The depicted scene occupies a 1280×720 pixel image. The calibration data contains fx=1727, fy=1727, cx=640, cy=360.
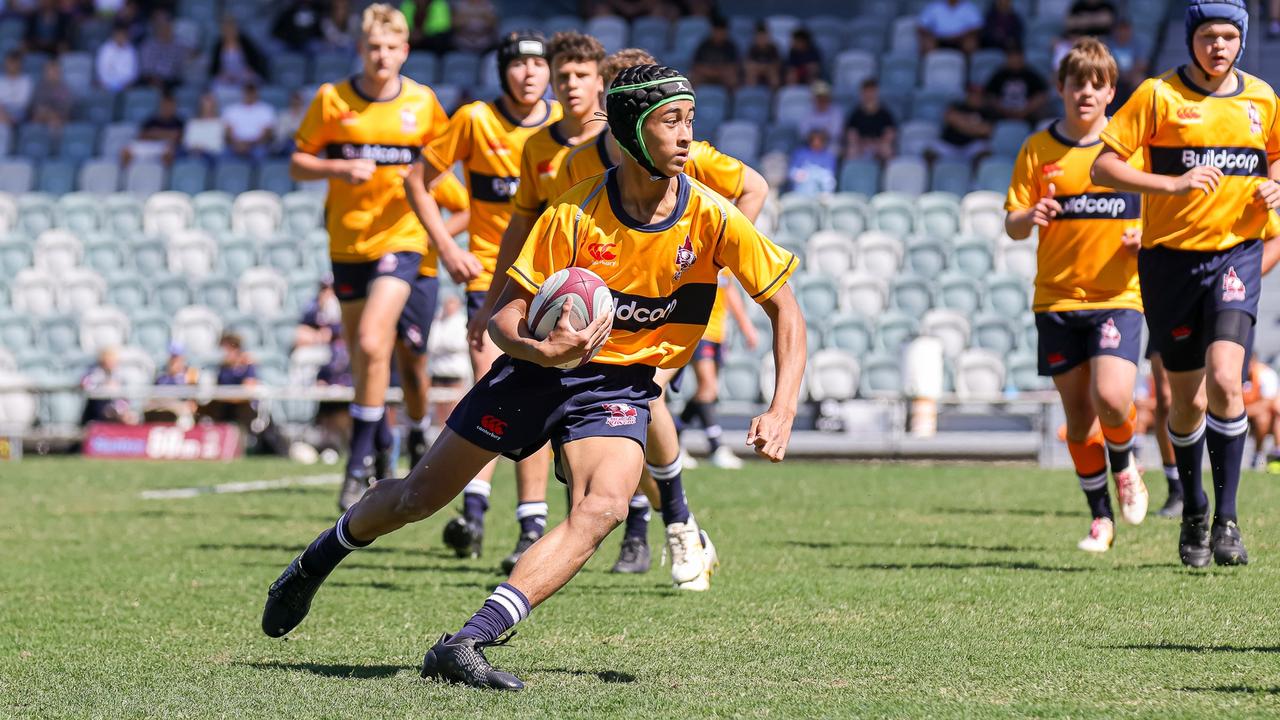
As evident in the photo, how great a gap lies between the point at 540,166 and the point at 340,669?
9.50ft

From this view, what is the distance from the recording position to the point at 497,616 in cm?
503

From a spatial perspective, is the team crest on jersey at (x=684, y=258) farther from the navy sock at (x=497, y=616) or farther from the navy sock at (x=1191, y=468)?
the navy sock at (x=1191, y=468)

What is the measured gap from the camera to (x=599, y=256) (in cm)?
535

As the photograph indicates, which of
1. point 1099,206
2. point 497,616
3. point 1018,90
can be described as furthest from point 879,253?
point 497,616

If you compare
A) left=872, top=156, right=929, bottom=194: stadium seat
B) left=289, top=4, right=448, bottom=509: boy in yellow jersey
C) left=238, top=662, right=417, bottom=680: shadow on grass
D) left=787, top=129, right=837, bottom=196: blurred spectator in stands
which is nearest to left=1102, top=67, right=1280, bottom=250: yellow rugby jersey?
left=238, top=662, right=417, bottom=680: shadow on grass

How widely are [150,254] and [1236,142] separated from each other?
16.1 m

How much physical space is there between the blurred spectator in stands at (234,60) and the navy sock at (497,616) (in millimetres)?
19213

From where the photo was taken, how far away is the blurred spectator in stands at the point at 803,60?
21.2 m

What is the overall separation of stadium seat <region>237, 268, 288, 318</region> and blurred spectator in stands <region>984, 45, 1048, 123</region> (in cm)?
852

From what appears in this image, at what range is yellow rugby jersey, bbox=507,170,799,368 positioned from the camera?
5355 mm

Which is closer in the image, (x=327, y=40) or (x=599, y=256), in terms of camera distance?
(x=599, y=256)

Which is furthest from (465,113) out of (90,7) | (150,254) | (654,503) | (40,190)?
(90,7)

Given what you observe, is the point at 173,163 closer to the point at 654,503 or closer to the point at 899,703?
the point at 654,503

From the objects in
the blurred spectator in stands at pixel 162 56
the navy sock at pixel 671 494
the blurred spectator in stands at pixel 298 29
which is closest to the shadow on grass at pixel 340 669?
the navy sock at pixel 671 494
